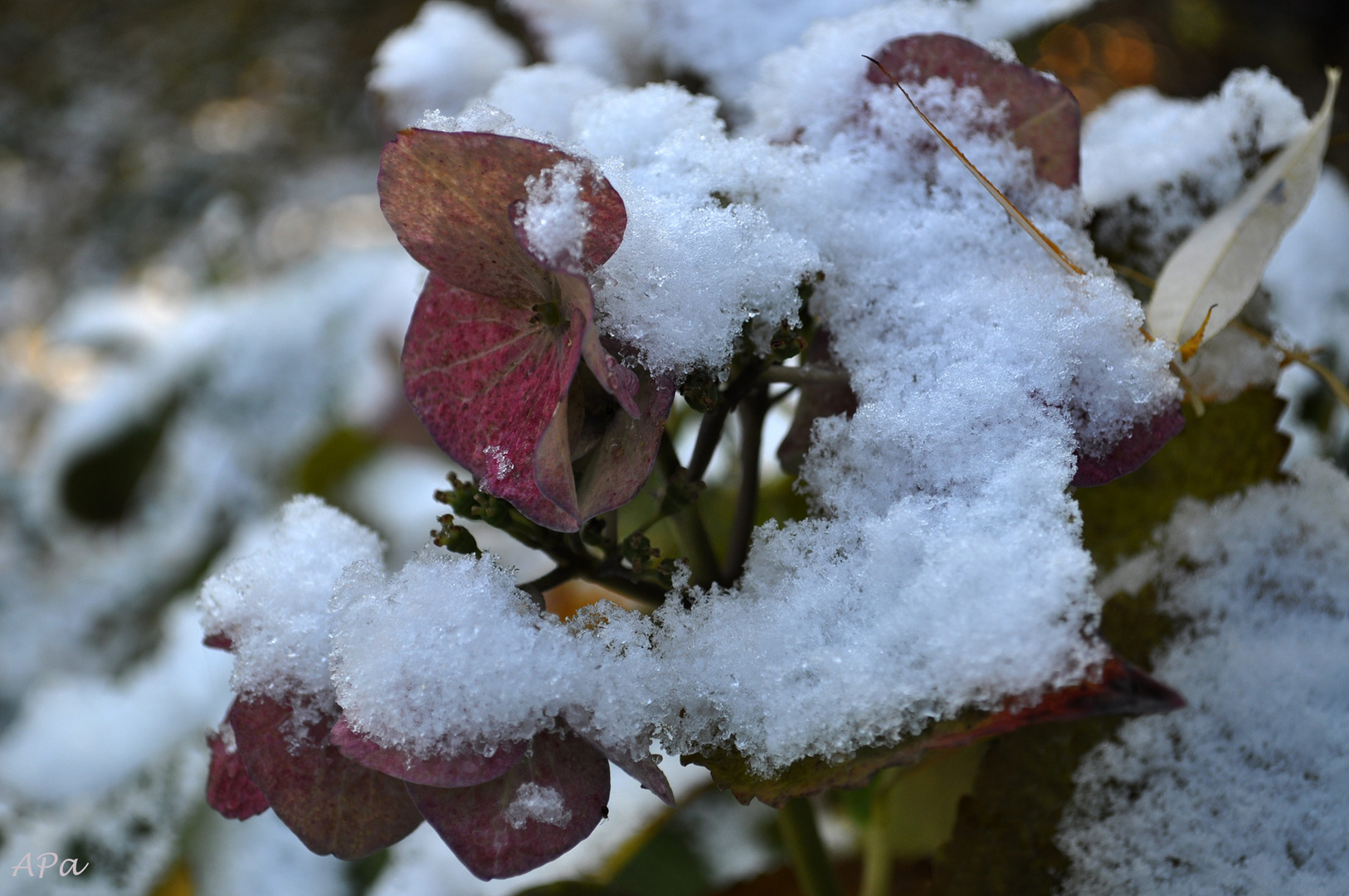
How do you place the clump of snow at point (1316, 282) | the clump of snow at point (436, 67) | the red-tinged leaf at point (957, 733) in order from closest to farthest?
the red-tinged leaf at point (957, 733)
the clump of snow at point (436, 67)
the clump of snow at point (1316, 282)

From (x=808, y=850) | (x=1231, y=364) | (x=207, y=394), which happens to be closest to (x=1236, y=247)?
(x=1231, y=364)

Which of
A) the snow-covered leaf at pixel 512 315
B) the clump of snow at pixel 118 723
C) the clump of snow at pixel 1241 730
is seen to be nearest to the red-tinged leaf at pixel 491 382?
the snow-covered leaf at pixel 512 315

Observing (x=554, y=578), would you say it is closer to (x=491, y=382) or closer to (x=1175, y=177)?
(x=491, y=382)

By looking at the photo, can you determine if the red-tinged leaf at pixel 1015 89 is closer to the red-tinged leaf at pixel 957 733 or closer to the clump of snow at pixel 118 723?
the red-tinged leaf at pixel 957 733

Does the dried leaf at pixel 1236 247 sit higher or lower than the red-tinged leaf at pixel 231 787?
higher

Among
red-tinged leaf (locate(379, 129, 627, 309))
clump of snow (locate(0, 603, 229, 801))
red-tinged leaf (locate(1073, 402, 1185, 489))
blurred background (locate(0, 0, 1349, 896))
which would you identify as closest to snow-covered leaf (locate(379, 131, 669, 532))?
red-tinged leaf (locate(379, 129, 627, 309))

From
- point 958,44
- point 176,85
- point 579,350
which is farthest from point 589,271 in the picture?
point 176,85

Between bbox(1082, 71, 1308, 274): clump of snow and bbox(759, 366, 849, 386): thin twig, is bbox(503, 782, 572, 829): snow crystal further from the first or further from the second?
bbox(1082, 71, 1308, 274): clump of snow
